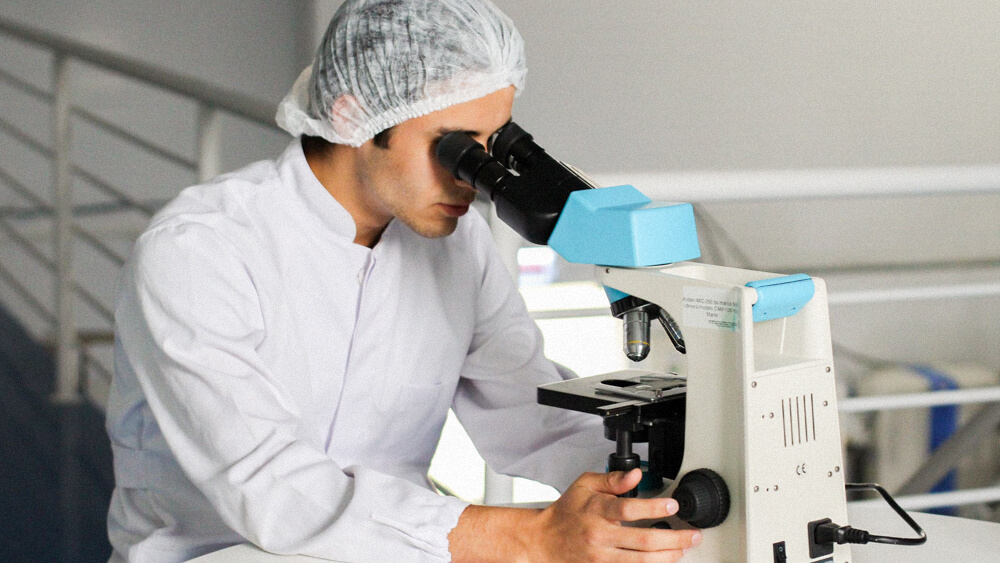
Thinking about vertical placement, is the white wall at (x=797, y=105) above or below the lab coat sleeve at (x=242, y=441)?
above

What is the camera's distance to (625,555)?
0.96m

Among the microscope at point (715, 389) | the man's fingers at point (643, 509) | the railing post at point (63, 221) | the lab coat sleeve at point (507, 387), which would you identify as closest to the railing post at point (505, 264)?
the lab coat sleeve at point (507, 387)

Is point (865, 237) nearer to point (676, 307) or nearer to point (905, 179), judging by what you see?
point (905, 179)

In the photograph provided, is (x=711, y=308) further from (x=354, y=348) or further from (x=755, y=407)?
(x=354, y=348)

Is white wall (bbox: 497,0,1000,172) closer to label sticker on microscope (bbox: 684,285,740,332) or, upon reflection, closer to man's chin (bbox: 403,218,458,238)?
man's chin (bbox: 403,218,458,238)

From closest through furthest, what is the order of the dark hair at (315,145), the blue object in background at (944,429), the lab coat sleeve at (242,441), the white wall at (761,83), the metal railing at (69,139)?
1. the lab coat sleeve at (242,441)
2. the dark hair at (315,145)
3. the metal railing at (69,139)
4. the white wall at (761,83)
5. the blue object in background at (944,429)

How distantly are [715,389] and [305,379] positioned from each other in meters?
0.57

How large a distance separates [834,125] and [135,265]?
2391 millimetres

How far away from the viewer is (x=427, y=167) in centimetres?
122

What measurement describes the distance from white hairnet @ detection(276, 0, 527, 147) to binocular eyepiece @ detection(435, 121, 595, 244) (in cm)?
7

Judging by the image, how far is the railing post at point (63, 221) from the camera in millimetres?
2664

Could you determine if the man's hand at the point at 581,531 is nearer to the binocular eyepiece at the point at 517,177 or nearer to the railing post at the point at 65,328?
the binocular eyepiece at the point at 517,177

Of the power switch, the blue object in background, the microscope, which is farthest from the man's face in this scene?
the blue object in background

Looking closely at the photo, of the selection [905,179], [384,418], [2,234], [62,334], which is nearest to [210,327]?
[384,418]
